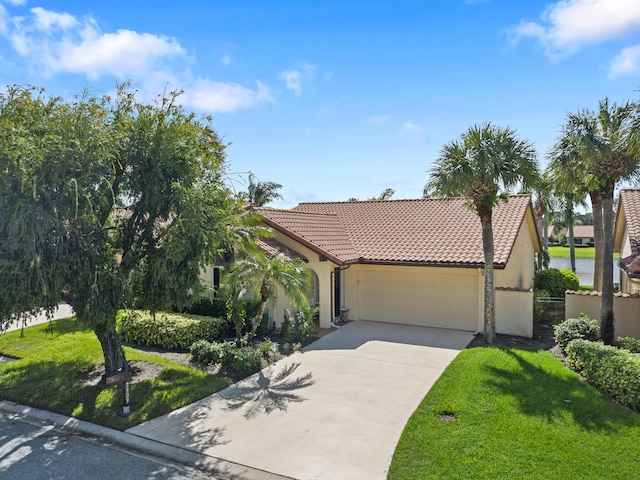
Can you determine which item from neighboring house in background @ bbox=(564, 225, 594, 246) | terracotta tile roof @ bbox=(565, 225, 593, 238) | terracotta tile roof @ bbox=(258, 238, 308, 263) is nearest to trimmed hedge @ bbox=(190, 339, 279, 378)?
terracotta tile roof @ bbox=(258, 238, 308, 263)

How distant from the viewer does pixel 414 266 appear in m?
17.1

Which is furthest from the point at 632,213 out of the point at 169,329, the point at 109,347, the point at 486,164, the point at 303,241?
the point at 109,347

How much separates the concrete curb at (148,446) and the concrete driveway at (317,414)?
139 millimetres

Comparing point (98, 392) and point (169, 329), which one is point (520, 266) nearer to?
point (169, 329)

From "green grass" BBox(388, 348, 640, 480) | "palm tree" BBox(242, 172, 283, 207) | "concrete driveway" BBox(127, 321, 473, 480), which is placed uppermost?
"palm tree" BBox(242, 172, 283, 207)

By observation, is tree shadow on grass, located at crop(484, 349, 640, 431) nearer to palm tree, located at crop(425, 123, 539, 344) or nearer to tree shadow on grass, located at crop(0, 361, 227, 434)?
palm tree, located at crop(425, 123, 539, 344)

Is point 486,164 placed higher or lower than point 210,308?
higher

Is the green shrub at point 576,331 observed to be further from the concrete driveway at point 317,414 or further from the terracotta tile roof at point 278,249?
the terracotta tile roof at point 278,249

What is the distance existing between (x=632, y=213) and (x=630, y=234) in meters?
1.91

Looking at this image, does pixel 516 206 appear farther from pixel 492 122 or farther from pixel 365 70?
pixel 365 70

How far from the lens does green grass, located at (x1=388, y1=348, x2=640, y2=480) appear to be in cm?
677

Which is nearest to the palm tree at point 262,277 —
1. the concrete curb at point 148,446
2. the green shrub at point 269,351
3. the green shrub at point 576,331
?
the green shrub at point 269,351

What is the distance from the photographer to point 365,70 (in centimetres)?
1476

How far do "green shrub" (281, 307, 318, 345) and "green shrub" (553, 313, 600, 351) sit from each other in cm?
821
